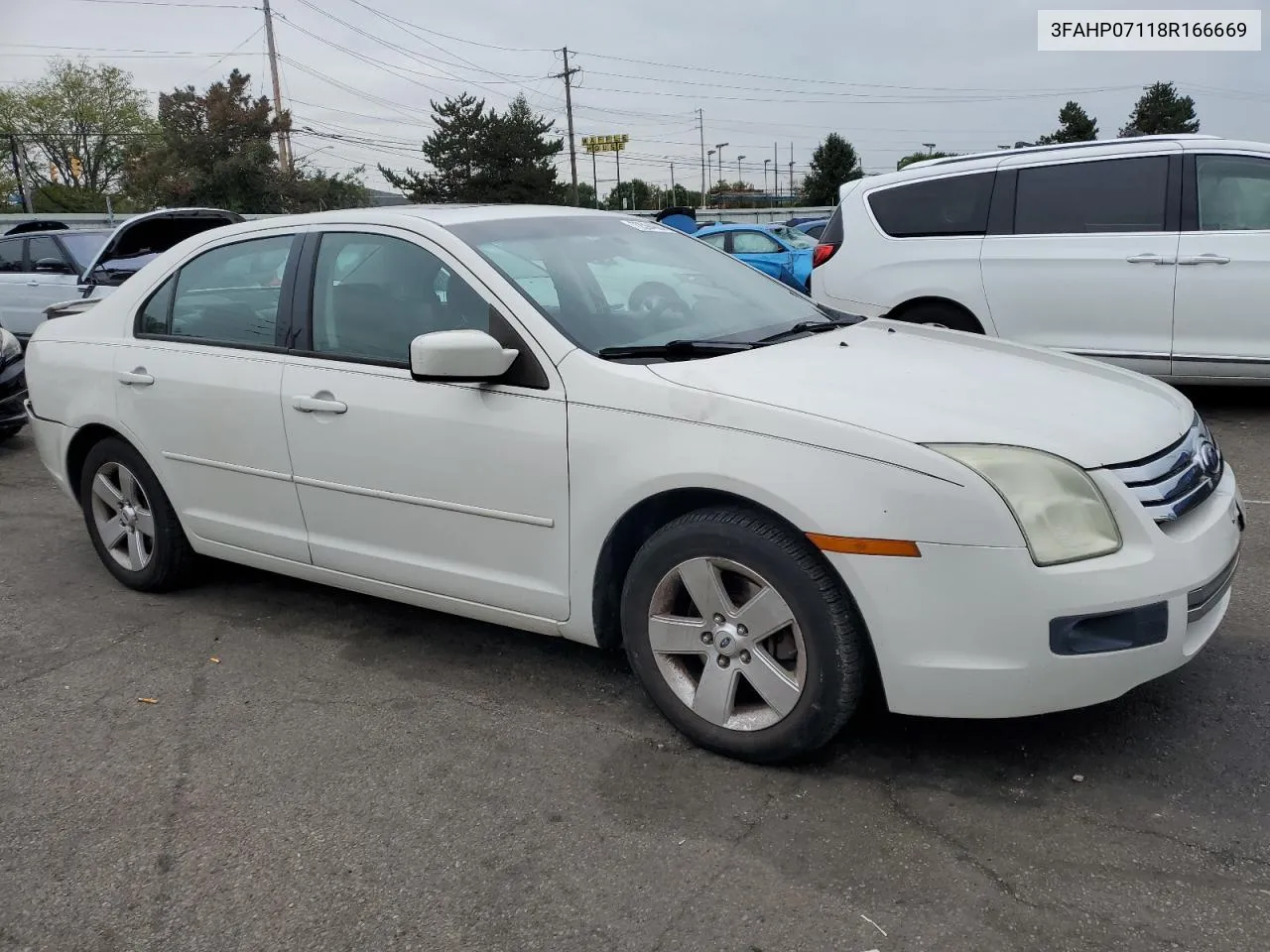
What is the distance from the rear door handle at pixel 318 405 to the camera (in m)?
3.64

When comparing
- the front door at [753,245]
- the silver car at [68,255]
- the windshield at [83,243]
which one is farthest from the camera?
the front door at [753,245]

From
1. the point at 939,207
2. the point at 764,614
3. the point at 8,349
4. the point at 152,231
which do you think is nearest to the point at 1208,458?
the point at 764,614

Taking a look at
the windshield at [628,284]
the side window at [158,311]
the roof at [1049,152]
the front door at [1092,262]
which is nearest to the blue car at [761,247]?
the roof at [1049,152]

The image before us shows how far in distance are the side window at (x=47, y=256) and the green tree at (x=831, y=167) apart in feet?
190

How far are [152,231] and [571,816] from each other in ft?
32.7

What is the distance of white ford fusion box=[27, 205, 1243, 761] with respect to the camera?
2.63m

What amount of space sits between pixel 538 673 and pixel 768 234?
52.6ft

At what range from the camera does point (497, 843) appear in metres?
2.71

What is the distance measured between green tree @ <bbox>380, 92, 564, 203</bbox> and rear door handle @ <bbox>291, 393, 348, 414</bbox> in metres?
54.3

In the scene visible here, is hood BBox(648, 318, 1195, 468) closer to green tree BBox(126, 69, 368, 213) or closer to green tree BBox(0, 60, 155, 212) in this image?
green tree BBox(126, 69, 368, 213)

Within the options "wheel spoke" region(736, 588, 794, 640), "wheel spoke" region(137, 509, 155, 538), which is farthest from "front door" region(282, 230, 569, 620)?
"wheel spoke" region(137, 509, 155, 538)

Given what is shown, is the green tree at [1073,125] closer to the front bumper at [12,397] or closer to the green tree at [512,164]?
the green tree at [512,164]

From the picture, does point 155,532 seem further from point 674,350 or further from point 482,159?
point 482,159

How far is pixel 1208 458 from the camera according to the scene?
10.3ft
